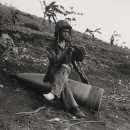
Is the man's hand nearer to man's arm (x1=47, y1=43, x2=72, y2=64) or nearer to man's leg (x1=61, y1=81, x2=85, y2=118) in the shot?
man's arm (x1=47, y1=43, x2=72, y2=64)

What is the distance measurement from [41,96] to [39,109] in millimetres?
653

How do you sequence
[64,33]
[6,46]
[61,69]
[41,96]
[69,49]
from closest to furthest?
[69,49] → [61,69] → [64,33] → [41,96] → [6,46]

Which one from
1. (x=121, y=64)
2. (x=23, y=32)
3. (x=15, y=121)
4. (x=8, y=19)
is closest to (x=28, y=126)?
(x=15, y=121)

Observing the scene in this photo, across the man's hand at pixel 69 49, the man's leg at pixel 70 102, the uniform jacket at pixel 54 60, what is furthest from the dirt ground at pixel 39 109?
the man's hand at pixel 69 49

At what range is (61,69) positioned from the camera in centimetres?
429

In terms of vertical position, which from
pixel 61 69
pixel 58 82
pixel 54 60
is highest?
pixel 54 60

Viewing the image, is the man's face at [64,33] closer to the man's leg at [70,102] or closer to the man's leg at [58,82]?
the man's leg at [58,82]

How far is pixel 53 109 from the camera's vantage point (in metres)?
4.39

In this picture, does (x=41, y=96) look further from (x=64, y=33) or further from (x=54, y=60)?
(x=64, y=33)

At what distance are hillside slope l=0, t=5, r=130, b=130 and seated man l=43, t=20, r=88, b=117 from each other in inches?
8.5

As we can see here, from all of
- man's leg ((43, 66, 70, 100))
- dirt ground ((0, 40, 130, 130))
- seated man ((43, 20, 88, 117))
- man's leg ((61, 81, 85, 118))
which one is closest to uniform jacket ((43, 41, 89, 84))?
seated man ((43, 20, 88, 117))

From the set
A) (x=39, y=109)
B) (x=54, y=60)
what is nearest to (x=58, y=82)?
(x=54, y=60)

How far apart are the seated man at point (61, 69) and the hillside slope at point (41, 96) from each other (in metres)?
0.21

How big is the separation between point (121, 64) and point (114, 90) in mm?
2473
